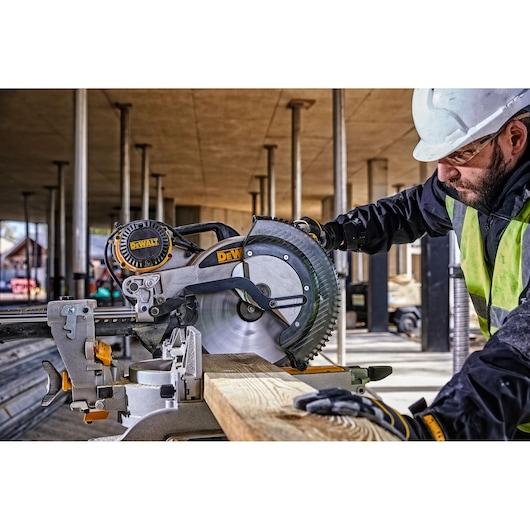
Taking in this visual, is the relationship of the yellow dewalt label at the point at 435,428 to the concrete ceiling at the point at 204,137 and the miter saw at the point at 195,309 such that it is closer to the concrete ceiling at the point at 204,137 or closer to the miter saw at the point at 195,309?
the miter saw at the point at 195,309

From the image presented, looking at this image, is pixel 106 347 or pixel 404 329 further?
pixel 404 329

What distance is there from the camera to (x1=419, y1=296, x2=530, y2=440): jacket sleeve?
882mm

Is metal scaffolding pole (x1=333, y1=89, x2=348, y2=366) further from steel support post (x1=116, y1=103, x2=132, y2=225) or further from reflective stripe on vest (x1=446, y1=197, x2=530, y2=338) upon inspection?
reflective stripe on vest (x1=446, y1=197, x2=530, y2=338)

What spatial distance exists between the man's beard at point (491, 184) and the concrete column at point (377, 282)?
594 cm

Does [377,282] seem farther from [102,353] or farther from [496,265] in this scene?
[102,353]

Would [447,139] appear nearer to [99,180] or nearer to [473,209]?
[473,209]

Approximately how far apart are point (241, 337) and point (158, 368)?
0.23 metres

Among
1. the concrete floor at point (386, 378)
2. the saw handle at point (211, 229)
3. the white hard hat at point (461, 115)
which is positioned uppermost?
the white hard hat at point (461, 115)

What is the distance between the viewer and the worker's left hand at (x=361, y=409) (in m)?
0.82

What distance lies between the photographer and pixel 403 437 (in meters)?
0.83

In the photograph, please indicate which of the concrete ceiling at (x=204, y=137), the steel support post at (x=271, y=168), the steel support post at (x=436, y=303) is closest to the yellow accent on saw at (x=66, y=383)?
the concrete ceiling at (x=204, y=137)

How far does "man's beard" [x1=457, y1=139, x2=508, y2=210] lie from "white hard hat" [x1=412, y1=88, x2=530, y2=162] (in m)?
0.07

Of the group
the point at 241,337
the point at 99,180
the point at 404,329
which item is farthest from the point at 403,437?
the point at 99,180

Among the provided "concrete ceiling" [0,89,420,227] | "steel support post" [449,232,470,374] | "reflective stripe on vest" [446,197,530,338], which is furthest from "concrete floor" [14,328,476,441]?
"concrete ceiling" [0,89,420,227]
